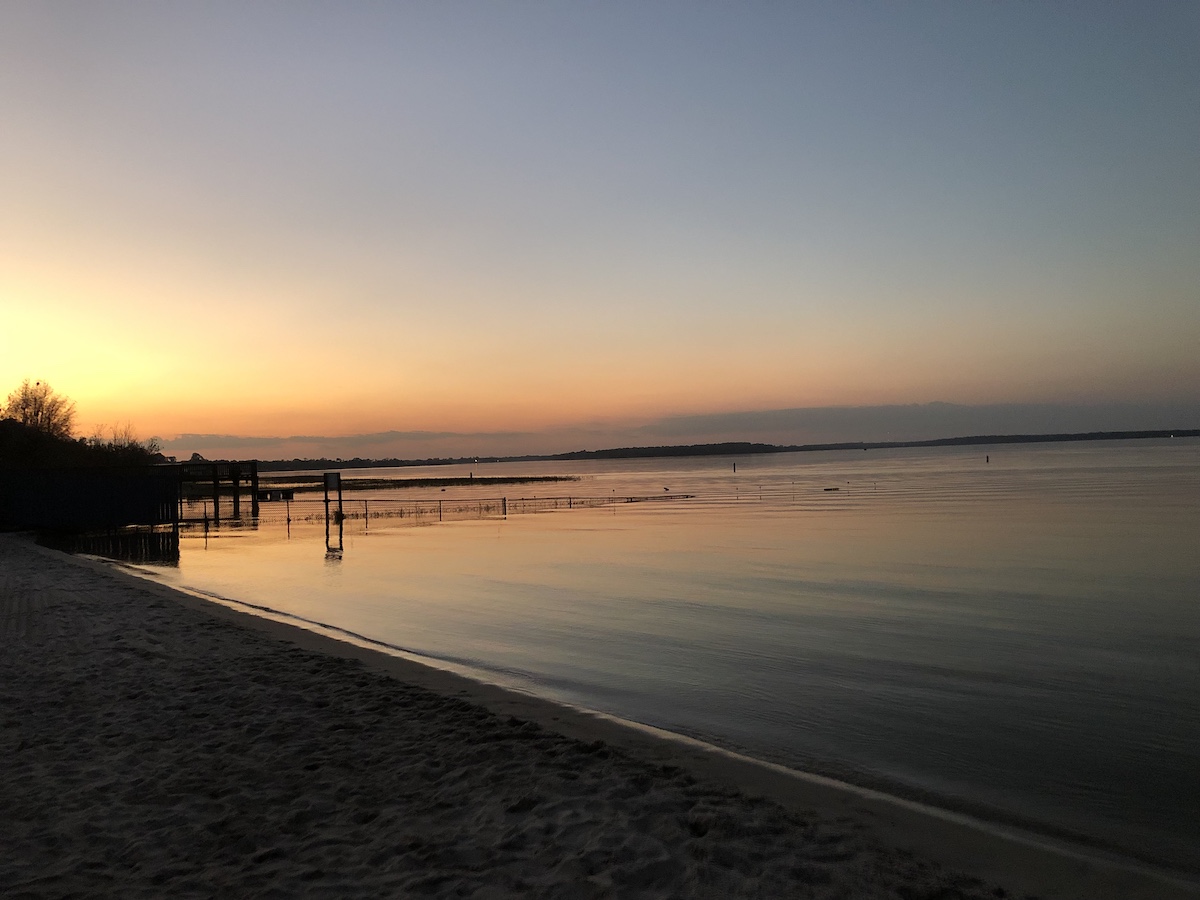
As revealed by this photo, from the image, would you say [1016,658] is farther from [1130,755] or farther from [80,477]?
[80,477]

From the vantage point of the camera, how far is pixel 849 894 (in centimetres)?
455

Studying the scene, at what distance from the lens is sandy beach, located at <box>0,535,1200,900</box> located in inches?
186

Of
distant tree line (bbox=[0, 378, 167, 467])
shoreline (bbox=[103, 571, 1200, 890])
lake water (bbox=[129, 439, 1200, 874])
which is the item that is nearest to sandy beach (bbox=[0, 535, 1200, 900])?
shoreline (bbox=[103, 571, 1200, 890])

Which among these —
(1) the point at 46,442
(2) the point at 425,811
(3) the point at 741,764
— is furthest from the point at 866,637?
(1) the point at 46,442

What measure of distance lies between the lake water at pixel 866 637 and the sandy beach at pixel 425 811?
1124 millimetres

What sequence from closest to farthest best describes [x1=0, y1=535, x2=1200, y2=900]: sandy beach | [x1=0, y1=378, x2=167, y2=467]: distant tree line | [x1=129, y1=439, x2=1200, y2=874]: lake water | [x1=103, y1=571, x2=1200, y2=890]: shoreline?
[x1=0, y1=535, x2=1200, y2=900]: sandy beach
[x1=103, y1=571, x2=1200, y2=890]: shoreline
[x1=129, y1=439, x2=1200, y2=874]: lake water
[x1=0, y1=378, x2=167, y2=467]: distant tree line

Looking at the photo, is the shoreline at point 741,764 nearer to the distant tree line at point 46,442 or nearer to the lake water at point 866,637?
the lake water at point 866,637

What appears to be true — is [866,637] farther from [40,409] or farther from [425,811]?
[40,409]

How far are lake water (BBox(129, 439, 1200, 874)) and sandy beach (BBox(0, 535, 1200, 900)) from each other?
1.12 meters

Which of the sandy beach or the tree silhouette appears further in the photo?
the tree silhouette

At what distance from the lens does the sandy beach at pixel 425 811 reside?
4.71 meters

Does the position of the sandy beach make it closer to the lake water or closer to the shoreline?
the shoreline

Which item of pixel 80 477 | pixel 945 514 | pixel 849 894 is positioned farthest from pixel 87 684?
pixel 945 514

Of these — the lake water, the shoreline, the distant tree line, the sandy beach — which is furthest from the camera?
the distant tree line
